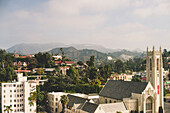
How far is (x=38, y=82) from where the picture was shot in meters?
84.1

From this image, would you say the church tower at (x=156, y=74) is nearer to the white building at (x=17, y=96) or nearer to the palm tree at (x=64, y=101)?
the palm tree at (x=64, y=101)

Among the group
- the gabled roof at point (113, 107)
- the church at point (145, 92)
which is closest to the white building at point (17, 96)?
the church at point (145, 92)

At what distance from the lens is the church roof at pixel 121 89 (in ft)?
172

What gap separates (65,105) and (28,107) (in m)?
10.8

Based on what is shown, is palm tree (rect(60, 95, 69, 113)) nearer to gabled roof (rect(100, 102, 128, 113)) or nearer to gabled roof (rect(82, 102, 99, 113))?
gabled roof (rect(82, 102, 99, 113))

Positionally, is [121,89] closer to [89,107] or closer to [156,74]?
[156,74]

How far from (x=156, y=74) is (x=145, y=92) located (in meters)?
6.43

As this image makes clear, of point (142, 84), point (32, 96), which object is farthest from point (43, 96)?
point (142, 84)

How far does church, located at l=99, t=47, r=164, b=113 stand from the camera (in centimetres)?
5091

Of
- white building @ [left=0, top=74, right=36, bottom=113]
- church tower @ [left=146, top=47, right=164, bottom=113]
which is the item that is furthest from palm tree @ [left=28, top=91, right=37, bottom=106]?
church tower @ [left=146, top=47, right=164, bottom=113]

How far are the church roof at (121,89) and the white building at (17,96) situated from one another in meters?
20.2

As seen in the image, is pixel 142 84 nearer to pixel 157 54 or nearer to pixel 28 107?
pixel 157 54

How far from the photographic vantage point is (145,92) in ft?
167

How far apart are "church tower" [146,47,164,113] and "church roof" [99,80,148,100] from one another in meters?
3.89
